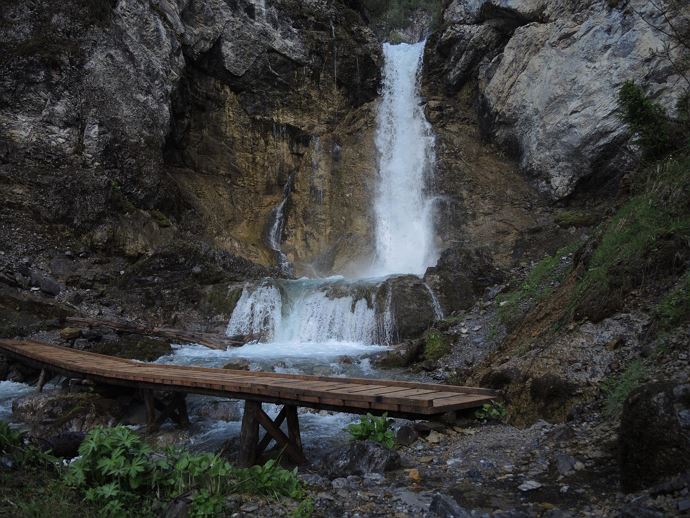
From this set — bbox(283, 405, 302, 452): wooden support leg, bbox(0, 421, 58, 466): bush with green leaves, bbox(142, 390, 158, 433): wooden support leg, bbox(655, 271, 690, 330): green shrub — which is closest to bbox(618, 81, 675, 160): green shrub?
bbox(655, 271, 690, 330): green shrub

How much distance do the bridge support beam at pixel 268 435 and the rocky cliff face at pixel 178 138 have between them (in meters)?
12.3

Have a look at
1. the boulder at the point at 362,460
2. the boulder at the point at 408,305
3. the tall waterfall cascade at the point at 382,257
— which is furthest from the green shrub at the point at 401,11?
the boulder at the point at 362,460

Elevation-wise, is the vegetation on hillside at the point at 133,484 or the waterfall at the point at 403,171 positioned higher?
the waterfall at the point at 403,171

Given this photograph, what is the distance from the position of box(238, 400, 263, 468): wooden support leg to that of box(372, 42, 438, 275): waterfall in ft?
61.4

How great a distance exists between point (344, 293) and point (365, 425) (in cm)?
1133

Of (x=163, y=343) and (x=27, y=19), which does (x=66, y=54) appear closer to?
(x=27, y=19)

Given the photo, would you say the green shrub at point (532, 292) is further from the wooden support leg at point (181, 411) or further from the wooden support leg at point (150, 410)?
the wooden support leg at point (150, 410)

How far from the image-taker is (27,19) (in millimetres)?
20359

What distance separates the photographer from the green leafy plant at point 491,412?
5719 millimetres

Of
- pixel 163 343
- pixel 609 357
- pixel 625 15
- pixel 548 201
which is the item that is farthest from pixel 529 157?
pixel 609 357

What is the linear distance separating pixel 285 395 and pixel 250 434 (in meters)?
0.78

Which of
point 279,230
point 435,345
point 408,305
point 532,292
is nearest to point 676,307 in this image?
point 532,292

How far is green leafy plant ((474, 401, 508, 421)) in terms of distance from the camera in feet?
18.8

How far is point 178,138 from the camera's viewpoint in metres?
26.2
